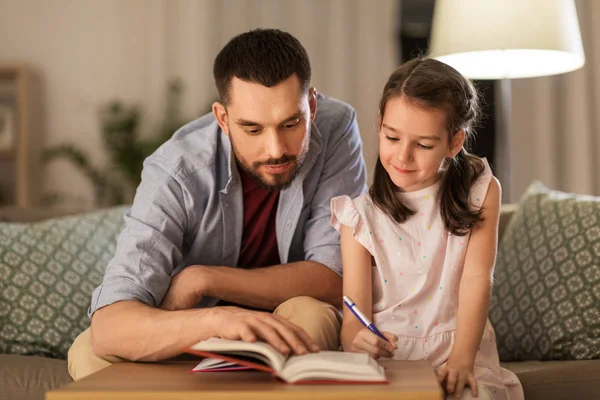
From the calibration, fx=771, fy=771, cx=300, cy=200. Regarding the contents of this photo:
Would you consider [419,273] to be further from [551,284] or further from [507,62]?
[507,62]

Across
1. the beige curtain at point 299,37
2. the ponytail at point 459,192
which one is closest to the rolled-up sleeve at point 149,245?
the ponytail at point 459,192

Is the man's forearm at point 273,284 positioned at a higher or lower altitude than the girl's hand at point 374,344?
lower

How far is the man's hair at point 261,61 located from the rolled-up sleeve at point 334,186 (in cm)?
24

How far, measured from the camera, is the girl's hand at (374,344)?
1385 millimetres

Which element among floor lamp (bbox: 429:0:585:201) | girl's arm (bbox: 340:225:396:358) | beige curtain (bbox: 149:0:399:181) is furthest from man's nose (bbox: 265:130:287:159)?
beige curtain (bbox: 149:0:399:181)

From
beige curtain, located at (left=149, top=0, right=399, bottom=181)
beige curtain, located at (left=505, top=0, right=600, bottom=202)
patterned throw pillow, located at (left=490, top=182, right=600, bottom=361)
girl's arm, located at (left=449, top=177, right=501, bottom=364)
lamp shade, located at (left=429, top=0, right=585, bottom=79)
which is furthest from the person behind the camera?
beige curtain, located at (left=149, top=0, right=399, bottom=181)

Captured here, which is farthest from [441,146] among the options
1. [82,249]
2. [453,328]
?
[82,249]

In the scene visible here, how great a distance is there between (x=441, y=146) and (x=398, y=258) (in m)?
0.27

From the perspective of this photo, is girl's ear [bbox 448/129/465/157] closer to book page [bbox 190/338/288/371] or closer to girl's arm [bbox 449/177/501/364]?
girl's arm [bbox 449/177/501/364]

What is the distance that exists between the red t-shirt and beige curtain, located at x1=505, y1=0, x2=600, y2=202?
7.81 ft

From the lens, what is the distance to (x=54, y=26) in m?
4.38

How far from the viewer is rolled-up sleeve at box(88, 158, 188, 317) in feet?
5.30

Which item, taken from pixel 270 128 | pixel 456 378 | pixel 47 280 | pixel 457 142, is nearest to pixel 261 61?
pixel 270 128

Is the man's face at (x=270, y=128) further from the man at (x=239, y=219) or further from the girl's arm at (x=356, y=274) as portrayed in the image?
the girl's arm at (x=356, y=274)
